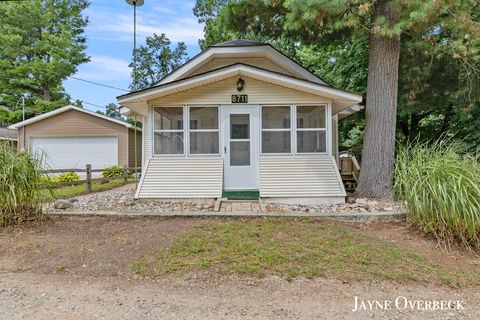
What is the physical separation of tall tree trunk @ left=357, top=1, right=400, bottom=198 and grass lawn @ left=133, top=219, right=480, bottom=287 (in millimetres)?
2612

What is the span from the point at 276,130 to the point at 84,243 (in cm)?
511

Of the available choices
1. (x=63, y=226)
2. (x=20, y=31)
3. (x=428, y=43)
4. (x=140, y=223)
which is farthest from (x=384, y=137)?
(x=20, y=31)

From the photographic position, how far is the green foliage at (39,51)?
1942cm

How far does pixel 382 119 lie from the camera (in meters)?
6.83

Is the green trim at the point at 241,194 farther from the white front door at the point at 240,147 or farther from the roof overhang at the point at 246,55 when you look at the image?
the roof overhang at the point at 246,55

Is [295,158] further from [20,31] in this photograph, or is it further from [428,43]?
[20,31]

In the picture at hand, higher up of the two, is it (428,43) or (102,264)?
(428,43)

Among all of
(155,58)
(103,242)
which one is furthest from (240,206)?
(155,58)

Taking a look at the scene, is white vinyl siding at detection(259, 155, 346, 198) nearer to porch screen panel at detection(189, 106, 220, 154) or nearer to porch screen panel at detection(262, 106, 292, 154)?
porch screen panel at detection(262, 106, 292, 154)

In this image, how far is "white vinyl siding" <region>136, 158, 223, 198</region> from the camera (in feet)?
22.7

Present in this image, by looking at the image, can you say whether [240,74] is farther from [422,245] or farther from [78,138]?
[78,138]

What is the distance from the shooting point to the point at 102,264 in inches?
139

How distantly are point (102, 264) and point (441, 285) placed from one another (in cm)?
402

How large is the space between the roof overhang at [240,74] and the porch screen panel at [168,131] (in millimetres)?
463
